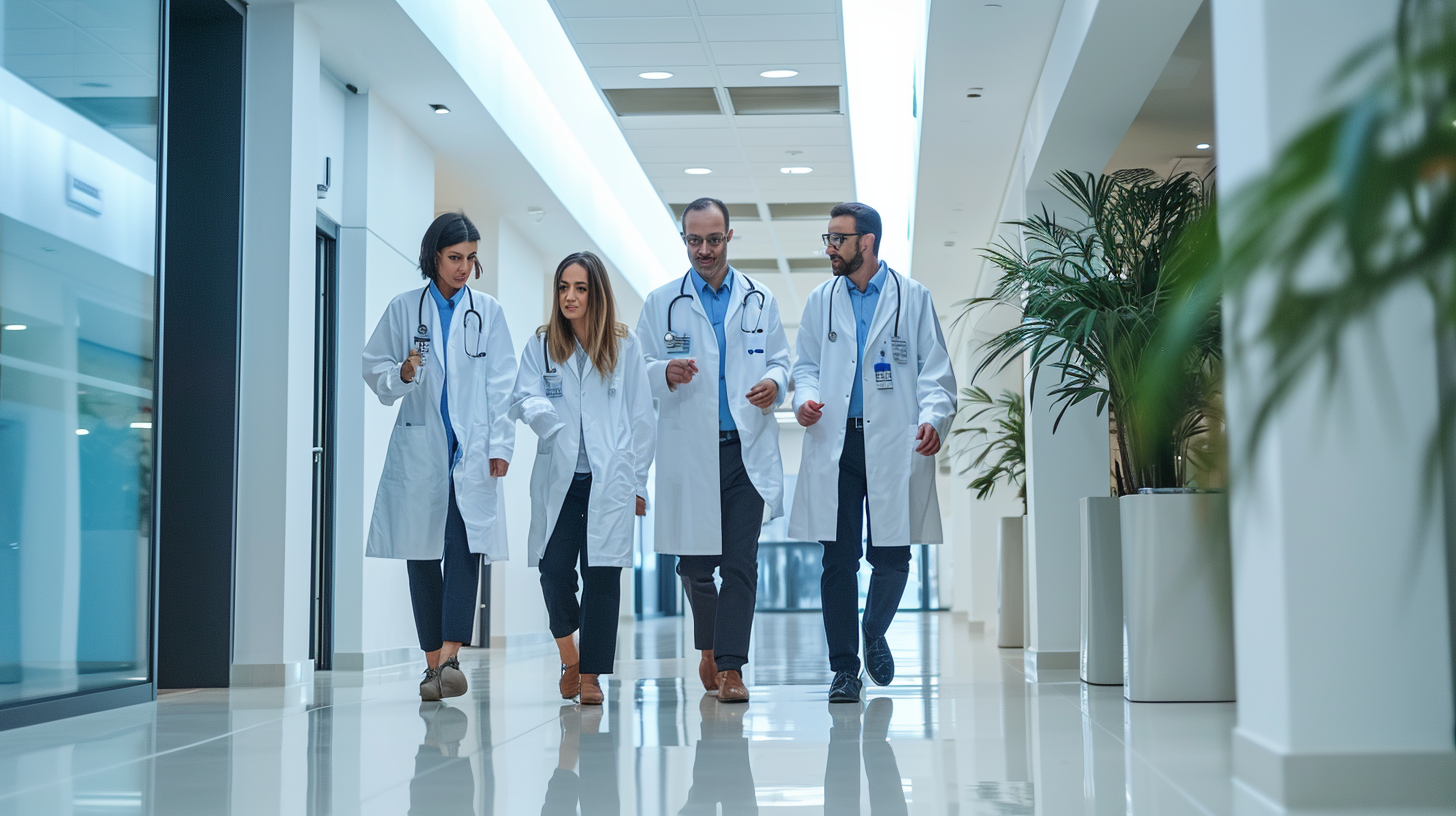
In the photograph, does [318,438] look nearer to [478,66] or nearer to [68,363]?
[478,66]

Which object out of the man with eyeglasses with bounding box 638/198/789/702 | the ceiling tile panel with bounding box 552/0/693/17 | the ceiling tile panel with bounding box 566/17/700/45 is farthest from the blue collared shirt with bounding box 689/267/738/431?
the ceiling tile panel with bounding box 566/17/700/45

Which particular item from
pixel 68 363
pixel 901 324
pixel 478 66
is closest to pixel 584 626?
pixel 901 324

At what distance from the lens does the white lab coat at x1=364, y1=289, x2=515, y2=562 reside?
452cm

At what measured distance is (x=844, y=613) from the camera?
4262 mm

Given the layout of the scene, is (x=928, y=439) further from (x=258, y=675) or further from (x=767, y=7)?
(x=767, y=7)

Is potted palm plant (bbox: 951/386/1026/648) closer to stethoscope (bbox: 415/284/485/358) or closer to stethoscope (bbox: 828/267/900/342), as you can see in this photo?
stethoscope (bbox: 828/267/900/342)

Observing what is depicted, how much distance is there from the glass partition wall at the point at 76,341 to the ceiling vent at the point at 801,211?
26.7 feet

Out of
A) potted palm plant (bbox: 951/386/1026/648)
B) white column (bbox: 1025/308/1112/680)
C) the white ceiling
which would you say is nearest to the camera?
white column (bbox: 1025/308/1112/680)

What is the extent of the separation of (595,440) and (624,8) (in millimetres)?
4177

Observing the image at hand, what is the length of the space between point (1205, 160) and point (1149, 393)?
27.3 ft

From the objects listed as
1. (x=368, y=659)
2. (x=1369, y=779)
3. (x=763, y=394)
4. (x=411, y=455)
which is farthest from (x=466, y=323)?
(x=1369, y=779)

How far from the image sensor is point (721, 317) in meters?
4.46

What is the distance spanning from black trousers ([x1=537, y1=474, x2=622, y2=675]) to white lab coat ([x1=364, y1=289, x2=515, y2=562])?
274mm

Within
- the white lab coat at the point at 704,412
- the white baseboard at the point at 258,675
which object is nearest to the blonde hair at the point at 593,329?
the white lab coat at the point at 704,412
